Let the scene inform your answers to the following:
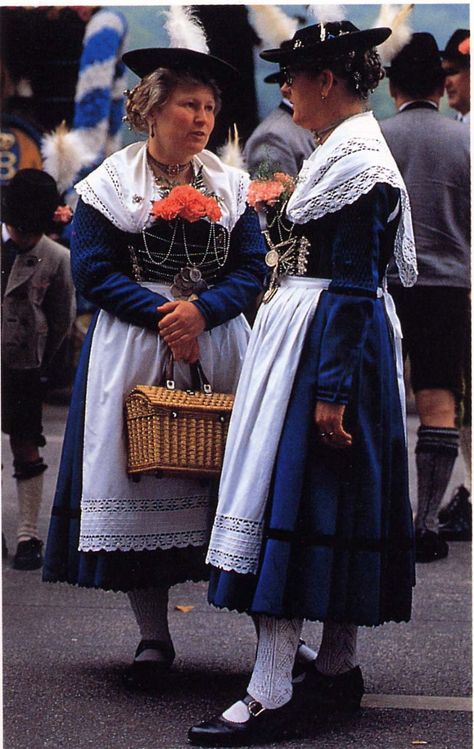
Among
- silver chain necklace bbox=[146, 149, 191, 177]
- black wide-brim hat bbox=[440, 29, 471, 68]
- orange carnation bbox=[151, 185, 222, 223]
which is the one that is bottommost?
orange carnation bbox=[151, 185, 222, 223]

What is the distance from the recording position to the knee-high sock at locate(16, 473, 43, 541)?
18.4 ft

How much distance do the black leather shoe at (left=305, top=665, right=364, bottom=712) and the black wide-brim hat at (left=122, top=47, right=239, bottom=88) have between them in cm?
169

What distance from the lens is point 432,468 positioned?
5648 millimetres

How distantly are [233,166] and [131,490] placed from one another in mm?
1089

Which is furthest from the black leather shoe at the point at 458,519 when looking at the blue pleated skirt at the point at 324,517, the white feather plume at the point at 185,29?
the white feather plume at the point at 185,29

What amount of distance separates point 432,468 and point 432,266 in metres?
0.84

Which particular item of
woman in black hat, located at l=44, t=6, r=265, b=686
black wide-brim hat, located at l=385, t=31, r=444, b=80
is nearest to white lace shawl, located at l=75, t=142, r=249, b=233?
woman in black hat, located at l=44, t=6, r=265, b=686

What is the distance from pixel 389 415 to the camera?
11.3 ft

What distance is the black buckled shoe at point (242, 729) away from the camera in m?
3.35

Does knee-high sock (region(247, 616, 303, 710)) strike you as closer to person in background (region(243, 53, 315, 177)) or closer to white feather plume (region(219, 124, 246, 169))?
white feather plume (region(219, 124, 246, 169))

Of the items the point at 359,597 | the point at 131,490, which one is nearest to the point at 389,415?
the point at 359,597

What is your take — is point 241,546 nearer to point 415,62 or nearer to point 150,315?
point 150,315

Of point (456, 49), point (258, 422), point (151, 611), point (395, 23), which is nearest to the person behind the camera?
point (258, 422)

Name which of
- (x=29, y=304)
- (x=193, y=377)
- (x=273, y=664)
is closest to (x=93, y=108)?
(x=29, y=304)
